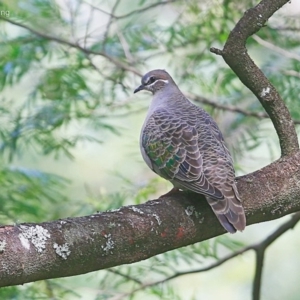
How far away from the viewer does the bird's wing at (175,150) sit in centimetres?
397

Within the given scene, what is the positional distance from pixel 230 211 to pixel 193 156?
723 millimetres

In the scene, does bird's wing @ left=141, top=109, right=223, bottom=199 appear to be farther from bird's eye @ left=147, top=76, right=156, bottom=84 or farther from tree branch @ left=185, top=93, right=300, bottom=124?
tree branch @ left=185, top=93, right=300, bottom=124

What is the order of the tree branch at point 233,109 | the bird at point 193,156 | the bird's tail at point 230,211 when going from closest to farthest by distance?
1. the bird's tail at point 230,211
2. the bird at point 193,156
3. the tree branch at point 233,109

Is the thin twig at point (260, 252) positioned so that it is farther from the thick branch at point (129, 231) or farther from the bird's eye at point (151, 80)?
the bird's eye at point (151, 80)

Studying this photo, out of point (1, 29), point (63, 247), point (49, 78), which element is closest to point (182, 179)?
point (63, 247)

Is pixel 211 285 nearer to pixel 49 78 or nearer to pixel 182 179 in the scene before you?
pixel 49 78

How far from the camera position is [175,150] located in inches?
167

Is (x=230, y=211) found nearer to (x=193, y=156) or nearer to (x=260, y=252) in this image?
(x=193, y=156)

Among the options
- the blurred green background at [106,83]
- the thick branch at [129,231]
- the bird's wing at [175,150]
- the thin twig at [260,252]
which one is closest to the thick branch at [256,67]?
the thick branch at [129,231]

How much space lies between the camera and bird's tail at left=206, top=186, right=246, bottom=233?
11.4 feet

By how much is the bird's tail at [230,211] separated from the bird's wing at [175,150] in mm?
141

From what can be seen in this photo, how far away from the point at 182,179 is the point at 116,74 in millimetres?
2378

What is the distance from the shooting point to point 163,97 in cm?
519

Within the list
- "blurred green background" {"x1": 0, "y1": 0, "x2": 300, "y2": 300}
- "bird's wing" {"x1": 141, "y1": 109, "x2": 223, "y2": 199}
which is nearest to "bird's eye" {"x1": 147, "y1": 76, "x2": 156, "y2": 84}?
"blurred green background" {"x1": 0, "y1": 0, "x2": 300, "y2": 300}
